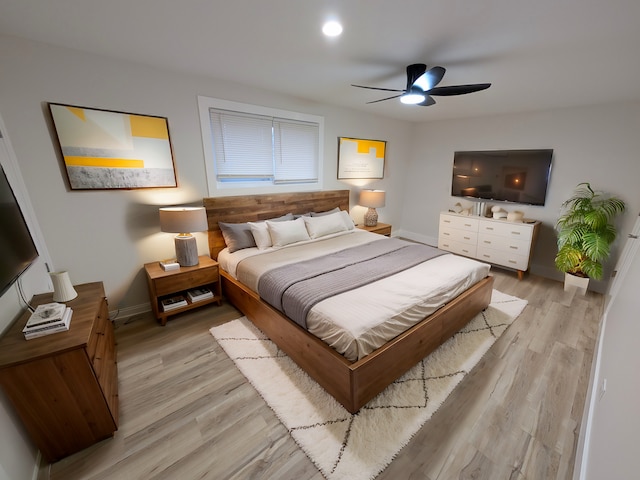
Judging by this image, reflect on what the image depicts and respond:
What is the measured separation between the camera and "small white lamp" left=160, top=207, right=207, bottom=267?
245 centimetres

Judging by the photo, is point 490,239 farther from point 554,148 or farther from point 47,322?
point 47,322

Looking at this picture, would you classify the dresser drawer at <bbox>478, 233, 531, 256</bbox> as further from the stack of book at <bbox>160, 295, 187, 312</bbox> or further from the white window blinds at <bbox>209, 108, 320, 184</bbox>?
the stack of book at <bbox>160, 295, 187, 312</bbox>

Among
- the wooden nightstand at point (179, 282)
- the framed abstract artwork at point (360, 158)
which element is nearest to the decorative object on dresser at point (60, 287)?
the wooden nightstand at point (179, 282)

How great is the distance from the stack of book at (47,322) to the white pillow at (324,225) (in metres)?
2.41

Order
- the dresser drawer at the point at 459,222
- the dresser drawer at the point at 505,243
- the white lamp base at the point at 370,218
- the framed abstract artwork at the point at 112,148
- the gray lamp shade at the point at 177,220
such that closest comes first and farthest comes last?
the framed abstract artwork at the point at 112,148 → the gray lamp shade at the point at 177,220 → the dresser drawer at the point at 505,243 → the dresser drawer at the point at 459,222 → the white lamp base at the point at 370,218

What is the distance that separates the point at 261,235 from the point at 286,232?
0.31 meters

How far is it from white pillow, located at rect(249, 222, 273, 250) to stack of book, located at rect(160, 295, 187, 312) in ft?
3.15

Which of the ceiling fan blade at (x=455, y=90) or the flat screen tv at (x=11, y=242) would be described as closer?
the flat screen tv at (x=11, y=242)

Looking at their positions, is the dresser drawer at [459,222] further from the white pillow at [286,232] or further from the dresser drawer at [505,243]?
the white pillow at [286,232]

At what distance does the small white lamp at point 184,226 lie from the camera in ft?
8.02

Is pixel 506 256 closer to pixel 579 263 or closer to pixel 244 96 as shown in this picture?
pixel 579 263

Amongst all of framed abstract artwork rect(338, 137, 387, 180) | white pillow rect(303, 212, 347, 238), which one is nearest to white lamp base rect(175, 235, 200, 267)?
white pillow rect(303, 212, 347, 238)

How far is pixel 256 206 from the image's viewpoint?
3.28 m

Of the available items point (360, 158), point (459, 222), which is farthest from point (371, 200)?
point (459, 222)
